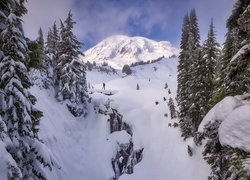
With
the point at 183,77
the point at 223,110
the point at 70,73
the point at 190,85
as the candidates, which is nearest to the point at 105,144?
the point at 70,73

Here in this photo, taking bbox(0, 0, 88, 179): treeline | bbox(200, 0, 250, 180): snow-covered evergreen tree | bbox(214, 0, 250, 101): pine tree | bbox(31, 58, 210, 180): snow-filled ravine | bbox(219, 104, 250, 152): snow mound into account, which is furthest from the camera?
bbox(31, 58, 210, 180): snow-filled ravine

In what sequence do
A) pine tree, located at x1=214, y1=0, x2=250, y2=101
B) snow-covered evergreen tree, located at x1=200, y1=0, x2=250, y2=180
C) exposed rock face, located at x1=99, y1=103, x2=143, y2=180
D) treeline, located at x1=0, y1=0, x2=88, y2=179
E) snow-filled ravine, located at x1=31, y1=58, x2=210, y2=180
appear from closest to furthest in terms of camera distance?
snow-covered evergreen tree, located at x1=200, y1=0, x2=250, y2=180, pine tree, located at x1=214, y1=0, x2=250, y2=101, treeline, located at x1=0, y1=0, x2=88, y2=179, snow-filled ravine, located at x1=31, y1=58, x2=210, y2=180, exposed rock face, located at x1=99, y1=103, x2=143, y2=180

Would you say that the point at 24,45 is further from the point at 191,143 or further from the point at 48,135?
the point at 191,143

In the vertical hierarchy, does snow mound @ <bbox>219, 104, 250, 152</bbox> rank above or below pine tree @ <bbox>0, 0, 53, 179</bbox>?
below

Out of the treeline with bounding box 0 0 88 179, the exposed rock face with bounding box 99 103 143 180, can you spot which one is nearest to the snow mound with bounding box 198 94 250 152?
the treeline with bounding box 0 0 88 179

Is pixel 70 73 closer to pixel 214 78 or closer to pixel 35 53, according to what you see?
pixel 214 78

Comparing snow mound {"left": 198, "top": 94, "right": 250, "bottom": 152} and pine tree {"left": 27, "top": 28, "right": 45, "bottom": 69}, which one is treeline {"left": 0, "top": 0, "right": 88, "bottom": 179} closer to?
pine tree {"left": 27, "top": 28, "right": 45, "bottom": 69}
